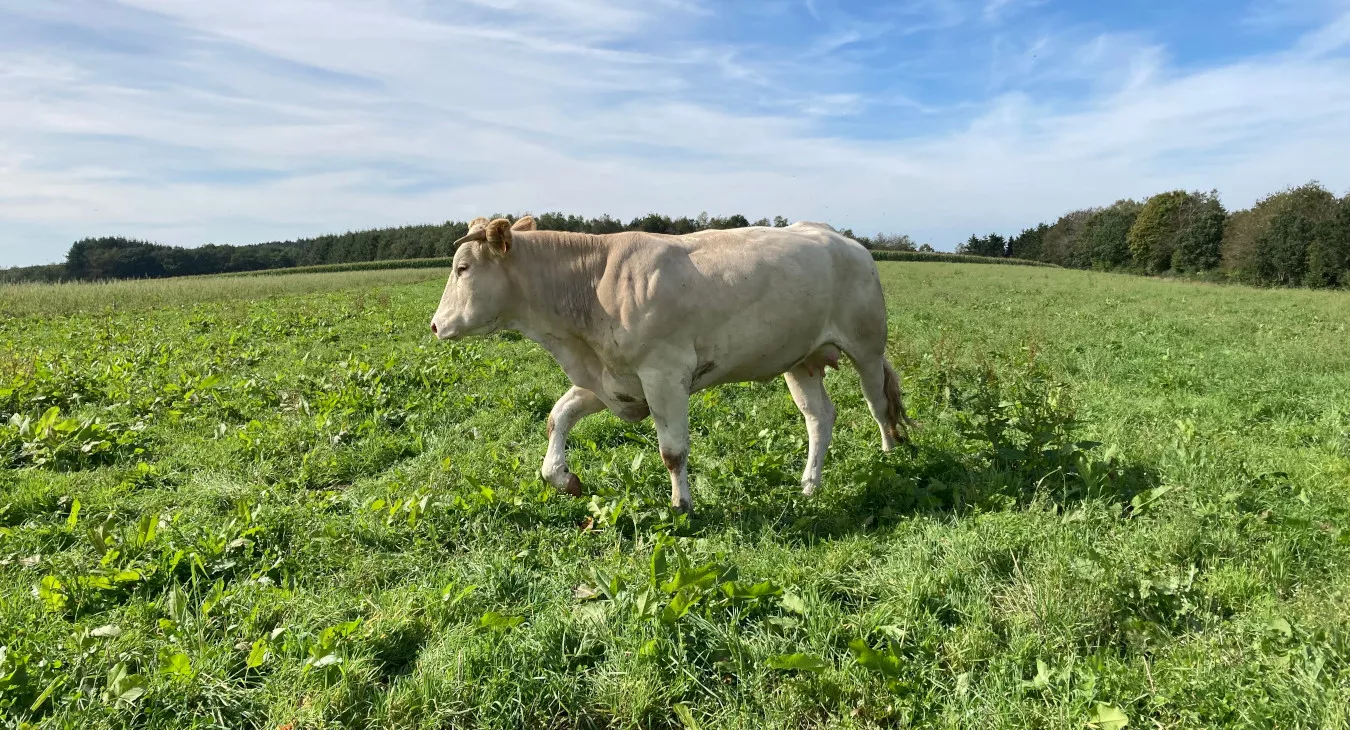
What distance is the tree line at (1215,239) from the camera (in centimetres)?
4353

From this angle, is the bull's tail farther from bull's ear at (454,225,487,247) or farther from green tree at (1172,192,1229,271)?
green tree at (1172,192,1229,271)

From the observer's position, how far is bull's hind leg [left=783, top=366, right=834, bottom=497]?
5.70 m

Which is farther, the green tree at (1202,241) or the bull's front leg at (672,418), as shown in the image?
the green tree at (1202,241)

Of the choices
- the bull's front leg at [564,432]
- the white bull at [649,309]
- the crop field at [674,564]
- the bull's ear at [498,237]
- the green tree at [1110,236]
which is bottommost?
the crop field at [674,564]

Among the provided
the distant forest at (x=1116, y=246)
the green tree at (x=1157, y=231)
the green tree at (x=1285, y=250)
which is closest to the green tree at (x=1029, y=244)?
the distant forest at (x=1116, y=246)

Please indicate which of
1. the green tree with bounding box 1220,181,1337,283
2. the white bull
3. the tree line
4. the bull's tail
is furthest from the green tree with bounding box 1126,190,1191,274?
the white bull

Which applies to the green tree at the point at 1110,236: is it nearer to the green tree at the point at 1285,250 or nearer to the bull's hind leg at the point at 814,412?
the green tree at the point at 1285,250

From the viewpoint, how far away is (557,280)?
16.9 feet

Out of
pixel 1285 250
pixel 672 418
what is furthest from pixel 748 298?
pixel 1285 250

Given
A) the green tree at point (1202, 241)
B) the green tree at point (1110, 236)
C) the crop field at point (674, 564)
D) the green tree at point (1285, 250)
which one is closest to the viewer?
the crop field at point (674, 564)

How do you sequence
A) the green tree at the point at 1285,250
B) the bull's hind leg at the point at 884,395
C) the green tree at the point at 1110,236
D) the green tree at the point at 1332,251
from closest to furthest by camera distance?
the bull's hind leg at the point at 884,395
the green tree at the point at 1332,251
the green tree at the point at 1285,250
the green tree at the point at 1110,236

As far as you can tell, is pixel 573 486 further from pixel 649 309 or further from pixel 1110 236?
pixel 1110 236

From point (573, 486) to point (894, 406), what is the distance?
9.38 ft

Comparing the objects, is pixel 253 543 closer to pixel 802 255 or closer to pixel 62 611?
pixel 62 611
